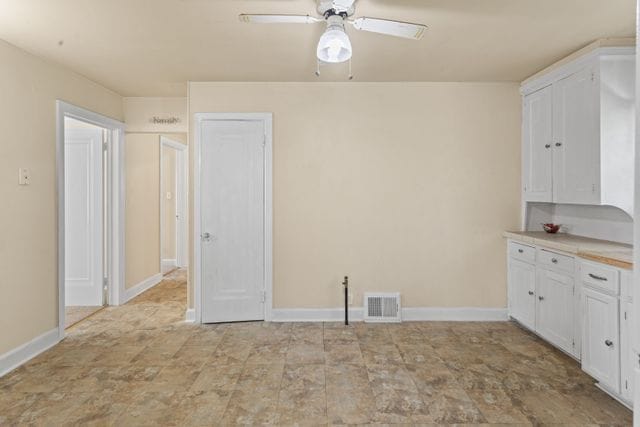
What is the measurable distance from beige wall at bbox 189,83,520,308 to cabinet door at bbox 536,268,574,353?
706 mm

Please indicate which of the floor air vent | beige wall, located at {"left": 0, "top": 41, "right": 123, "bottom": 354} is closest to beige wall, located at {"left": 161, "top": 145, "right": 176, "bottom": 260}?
beige wall, located at {"left": 0, "top": 41, "right": 123, "bottom": 354}

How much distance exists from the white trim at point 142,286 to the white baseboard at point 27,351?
4.45 feet

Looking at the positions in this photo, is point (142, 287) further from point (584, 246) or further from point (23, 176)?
point (584, 246)

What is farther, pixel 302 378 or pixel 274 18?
pixel 302 378

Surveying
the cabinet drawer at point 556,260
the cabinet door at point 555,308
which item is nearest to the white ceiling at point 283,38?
the cabinet drawer at point 556,260

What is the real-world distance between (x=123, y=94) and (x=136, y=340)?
2776 mm

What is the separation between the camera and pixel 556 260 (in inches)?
129

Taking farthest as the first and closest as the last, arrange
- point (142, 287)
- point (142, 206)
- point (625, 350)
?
point (142, 287)
point (142, 206)
point (625, 350)

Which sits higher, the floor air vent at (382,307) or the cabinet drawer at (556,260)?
the cabinet drawer at (556,260)

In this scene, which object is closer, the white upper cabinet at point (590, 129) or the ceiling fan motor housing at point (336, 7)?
the ceiling fan motor housing at point (336, 7)

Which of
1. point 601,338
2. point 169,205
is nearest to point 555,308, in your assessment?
point 601,338

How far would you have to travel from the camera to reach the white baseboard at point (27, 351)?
3000 mm

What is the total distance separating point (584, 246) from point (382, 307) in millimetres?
1890

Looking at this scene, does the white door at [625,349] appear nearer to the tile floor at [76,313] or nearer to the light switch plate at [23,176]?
the light switch plate at [23,176]
